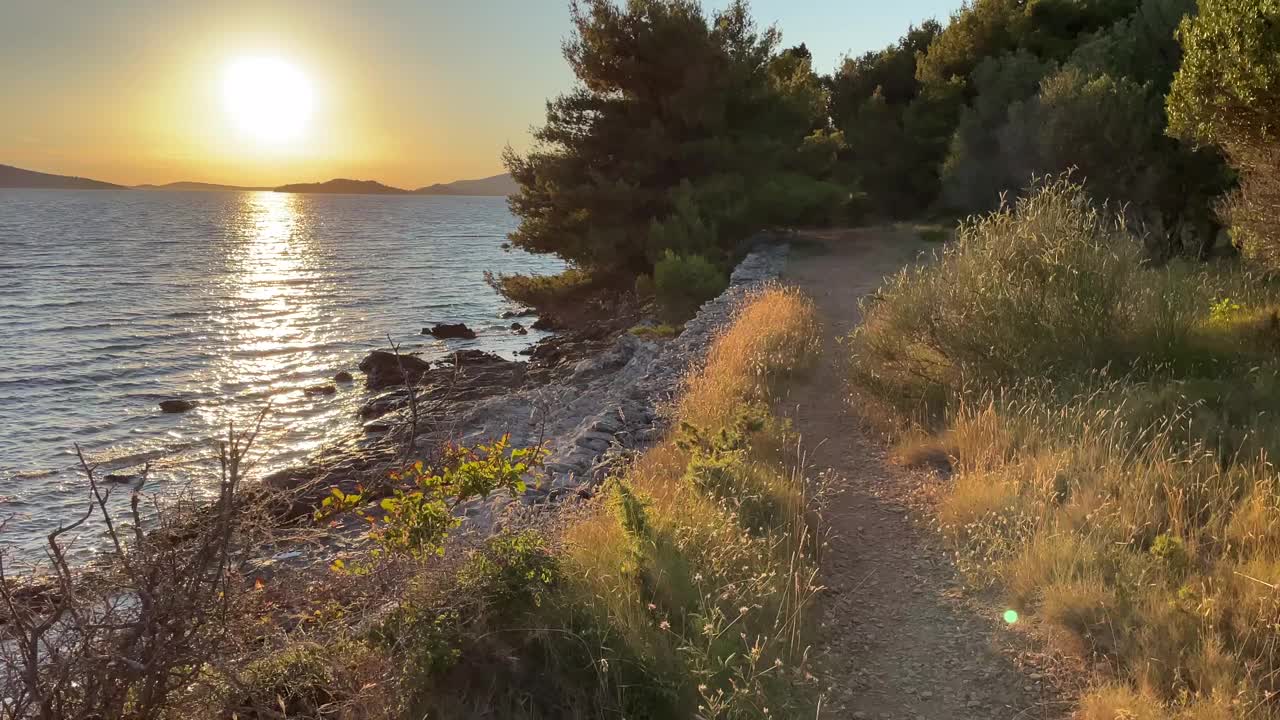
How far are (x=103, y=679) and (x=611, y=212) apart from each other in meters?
21.7

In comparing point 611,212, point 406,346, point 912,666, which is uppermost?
point 611,212

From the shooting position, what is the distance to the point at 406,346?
26.1 m

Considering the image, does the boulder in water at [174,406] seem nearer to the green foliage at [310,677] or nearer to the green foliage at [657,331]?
the green foliage at [657,331]

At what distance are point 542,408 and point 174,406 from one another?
11575mm

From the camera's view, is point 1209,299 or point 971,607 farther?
point 1209,299

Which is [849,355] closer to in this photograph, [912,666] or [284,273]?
[912,666]

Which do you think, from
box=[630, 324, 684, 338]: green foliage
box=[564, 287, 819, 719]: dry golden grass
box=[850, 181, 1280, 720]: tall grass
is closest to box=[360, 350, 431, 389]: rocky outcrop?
box=[630, 324, 684, 338]: green foliage

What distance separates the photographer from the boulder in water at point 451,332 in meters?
28.1

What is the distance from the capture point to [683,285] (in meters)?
19.5

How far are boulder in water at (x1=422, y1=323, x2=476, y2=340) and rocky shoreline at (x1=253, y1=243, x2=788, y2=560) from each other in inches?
204

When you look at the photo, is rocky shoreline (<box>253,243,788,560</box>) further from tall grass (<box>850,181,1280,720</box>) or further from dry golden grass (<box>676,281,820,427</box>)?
tall grass (<box>850,181,1280,720</box>)

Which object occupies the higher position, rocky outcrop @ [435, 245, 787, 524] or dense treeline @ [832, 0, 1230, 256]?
dense treeline @ [832, 0, 1230, 256]

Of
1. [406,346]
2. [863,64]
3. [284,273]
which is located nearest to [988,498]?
[406,346]

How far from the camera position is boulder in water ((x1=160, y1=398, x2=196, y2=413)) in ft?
60.5
